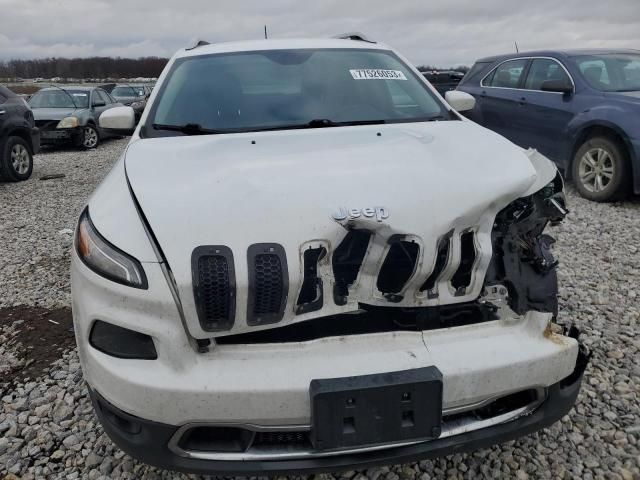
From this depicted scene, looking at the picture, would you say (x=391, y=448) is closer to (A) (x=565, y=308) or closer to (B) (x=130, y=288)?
(B) (x=130, y=288)

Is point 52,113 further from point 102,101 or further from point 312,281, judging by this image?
point 312,281

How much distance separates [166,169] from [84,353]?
74 cm

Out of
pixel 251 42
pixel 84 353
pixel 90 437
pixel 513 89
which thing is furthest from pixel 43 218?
pixel 513 89

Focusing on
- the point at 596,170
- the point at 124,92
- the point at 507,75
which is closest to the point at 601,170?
the point at 596,170

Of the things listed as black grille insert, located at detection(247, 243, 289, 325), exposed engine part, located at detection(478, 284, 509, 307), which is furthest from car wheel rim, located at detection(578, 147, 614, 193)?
black grille insert, located at detection(247, 243, 289, 325)

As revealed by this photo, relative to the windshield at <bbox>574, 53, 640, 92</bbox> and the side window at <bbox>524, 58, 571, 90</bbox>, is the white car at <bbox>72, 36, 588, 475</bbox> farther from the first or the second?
the side window at <bbox>524, 58, 571, 90</bbox>

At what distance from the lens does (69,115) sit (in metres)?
11.5

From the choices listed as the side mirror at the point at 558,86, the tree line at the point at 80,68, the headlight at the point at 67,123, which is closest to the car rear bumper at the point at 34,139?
the headlight at the point at 67,123

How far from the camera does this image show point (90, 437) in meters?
2.22

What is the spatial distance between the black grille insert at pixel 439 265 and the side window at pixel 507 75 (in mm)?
5819

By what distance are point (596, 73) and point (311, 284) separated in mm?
5684

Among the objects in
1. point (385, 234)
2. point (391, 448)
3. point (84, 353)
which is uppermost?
point (385, 234)

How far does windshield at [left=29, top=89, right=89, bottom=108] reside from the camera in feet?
39.9

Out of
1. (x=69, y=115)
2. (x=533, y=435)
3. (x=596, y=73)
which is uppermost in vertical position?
(x=596, y=73)
